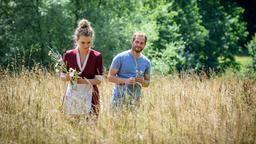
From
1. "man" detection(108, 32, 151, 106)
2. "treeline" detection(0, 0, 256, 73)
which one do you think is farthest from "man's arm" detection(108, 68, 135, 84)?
"treeline" detection(0, 0, 256, 73)

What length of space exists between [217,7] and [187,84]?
1811cm

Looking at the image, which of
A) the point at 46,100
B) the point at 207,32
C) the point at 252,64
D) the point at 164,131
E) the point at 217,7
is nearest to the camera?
the point at 164,131

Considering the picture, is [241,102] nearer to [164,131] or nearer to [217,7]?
[164,131]

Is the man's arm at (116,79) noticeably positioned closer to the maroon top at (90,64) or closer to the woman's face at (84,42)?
the maroon top at (90,64)

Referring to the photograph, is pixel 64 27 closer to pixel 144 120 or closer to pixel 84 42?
pixel 84 42

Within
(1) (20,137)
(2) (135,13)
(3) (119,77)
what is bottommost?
(1) (20,137)

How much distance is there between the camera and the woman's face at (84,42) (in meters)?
6.45

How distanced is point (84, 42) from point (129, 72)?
85 centimetres

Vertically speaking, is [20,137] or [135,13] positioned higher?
[135,13]

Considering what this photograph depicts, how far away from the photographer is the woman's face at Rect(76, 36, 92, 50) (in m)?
6.45

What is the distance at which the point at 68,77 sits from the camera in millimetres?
6352

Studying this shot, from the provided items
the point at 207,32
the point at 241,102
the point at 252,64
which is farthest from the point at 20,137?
the point at 207,32

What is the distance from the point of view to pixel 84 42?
6477mm

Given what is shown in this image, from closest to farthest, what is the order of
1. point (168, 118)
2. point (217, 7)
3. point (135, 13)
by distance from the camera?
point (168, 118) → point (135, 13) → point (217, 7)
